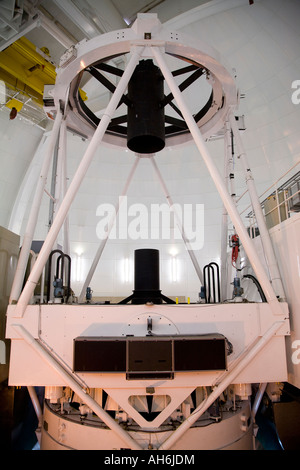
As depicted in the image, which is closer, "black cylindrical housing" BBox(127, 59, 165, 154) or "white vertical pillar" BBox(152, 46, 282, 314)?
"white vertical pillar" BBox(152, 46, 282, 314)

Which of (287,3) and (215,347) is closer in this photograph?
(215,347)

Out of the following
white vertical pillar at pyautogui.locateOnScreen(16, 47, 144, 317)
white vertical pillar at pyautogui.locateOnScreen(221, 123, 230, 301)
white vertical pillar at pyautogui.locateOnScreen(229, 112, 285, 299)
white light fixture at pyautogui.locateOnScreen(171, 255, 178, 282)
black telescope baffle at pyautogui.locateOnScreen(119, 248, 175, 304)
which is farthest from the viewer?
white light fixture at pyautogui.locateOnScreen(171, 255, 178, 282)

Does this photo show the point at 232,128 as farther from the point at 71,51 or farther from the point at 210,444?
the point at 210,444

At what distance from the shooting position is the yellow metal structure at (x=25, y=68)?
355 inches

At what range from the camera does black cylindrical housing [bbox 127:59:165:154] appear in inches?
227

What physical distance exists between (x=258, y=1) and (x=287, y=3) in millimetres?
962

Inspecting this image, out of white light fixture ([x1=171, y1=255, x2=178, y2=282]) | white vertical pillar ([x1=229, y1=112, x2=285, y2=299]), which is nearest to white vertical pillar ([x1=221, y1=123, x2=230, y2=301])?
white vertical pillar ([x1=229, y1=112, x2=285, y2=299])

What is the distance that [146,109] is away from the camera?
5805mm

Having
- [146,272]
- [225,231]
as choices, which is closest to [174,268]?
[225,231]

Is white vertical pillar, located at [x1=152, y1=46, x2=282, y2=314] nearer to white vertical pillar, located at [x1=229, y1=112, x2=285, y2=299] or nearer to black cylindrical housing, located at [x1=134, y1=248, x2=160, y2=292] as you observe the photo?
white vertical pillar, located at [x1=229, y1=112, x2=285, y2=299]

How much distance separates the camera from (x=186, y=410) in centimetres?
441

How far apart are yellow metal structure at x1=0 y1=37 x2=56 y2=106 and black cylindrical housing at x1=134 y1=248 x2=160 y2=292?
7376mm

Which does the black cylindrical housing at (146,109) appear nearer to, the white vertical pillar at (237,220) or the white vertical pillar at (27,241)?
the white vertical pillar at (237,220)

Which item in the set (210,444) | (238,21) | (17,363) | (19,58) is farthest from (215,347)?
(238,21)
